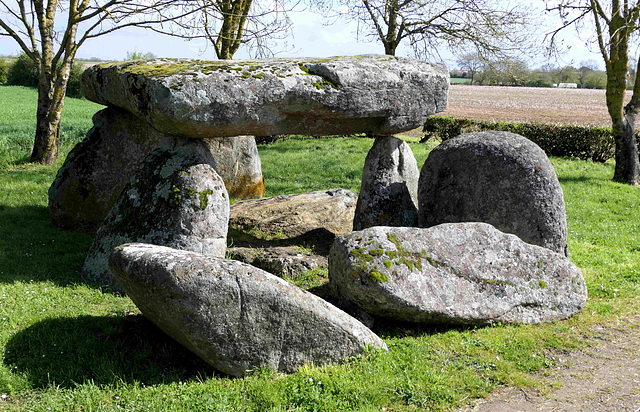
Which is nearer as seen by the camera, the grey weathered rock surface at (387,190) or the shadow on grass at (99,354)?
the shadow on grass at (99,354)

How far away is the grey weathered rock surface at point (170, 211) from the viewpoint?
7387 millimetres

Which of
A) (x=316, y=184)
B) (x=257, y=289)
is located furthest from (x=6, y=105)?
(x=257, y=289)

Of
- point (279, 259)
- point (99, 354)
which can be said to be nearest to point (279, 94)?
point (279, 259)

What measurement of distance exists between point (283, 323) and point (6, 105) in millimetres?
40079

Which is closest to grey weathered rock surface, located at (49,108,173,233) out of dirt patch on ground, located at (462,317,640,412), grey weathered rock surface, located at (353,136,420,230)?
grey weathered rock surface, located at (353,136,420,230)

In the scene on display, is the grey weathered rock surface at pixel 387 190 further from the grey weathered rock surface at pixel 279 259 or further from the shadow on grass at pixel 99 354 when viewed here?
the shadow on grass at pixel 99 354

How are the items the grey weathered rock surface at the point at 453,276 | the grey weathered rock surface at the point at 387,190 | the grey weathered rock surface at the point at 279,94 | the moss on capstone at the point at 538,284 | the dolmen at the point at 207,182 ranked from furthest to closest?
the grey weathered rock surface at the point at 387,190
the grey weathered rock surface at the point at 279,94
the moss on capstone at the point at 538,284
the grey weathered rock surface at the point at 453,276
the dolmen at the point at 207,182

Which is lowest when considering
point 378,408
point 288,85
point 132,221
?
point 378,408

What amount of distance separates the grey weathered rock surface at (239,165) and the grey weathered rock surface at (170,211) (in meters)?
3.93

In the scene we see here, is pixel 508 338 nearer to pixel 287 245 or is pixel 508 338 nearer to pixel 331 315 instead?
pixel 331 315

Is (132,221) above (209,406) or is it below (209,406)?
above

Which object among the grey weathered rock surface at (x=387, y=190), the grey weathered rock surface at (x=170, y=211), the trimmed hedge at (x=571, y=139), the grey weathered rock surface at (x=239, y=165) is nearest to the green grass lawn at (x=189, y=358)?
the grey weathered rock surface at (x=170, y=211)

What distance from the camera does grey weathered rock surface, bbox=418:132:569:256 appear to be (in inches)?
302

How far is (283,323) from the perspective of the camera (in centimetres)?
523
